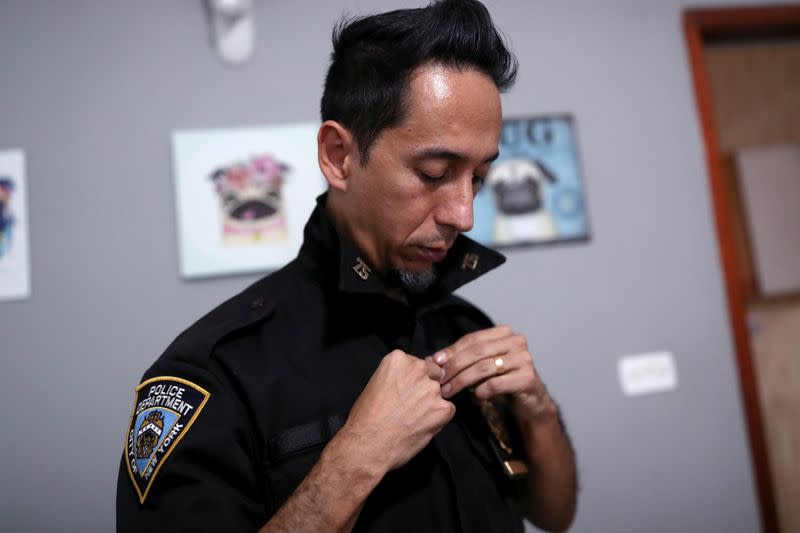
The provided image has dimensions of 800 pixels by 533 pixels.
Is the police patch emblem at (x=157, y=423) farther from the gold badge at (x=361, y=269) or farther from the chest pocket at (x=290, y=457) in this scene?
the gold badge at (x=361, y=269)

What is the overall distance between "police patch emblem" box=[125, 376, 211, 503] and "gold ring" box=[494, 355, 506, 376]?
381 millimetres

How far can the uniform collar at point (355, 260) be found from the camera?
0.83 m

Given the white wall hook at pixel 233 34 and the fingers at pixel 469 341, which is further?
the white wall hook at pixel 233 34

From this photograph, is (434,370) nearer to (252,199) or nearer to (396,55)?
(396,55)

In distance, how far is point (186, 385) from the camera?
72 centimetres

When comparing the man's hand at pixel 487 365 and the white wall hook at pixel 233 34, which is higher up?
the white wall hook at pixel 233 34

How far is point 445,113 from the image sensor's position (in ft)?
2.62

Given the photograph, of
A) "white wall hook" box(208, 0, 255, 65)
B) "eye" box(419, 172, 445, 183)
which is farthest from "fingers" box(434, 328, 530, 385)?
"white wall hook" box(208, 0, 255, 65)

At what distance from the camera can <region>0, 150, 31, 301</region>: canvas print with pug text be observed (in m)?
1.46

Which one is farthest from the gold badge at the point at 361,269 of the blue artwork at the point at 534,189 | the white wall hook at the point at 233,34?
the white wall hook at the point at 233,34

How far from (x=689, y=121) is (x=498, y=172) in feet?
2.06

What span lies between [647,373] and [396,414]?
1.21m

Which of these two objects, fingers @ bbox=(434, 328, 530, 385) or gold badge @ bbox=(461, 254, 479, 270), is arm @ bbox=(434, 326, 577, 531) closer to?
fingers @ bbox=(434, 328, 530, 385)

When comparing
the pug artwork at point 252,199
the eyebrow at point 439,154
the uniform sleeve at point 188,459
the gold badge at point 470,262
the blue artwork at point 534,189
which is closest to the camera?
the uniform sleeve at point 188,459
